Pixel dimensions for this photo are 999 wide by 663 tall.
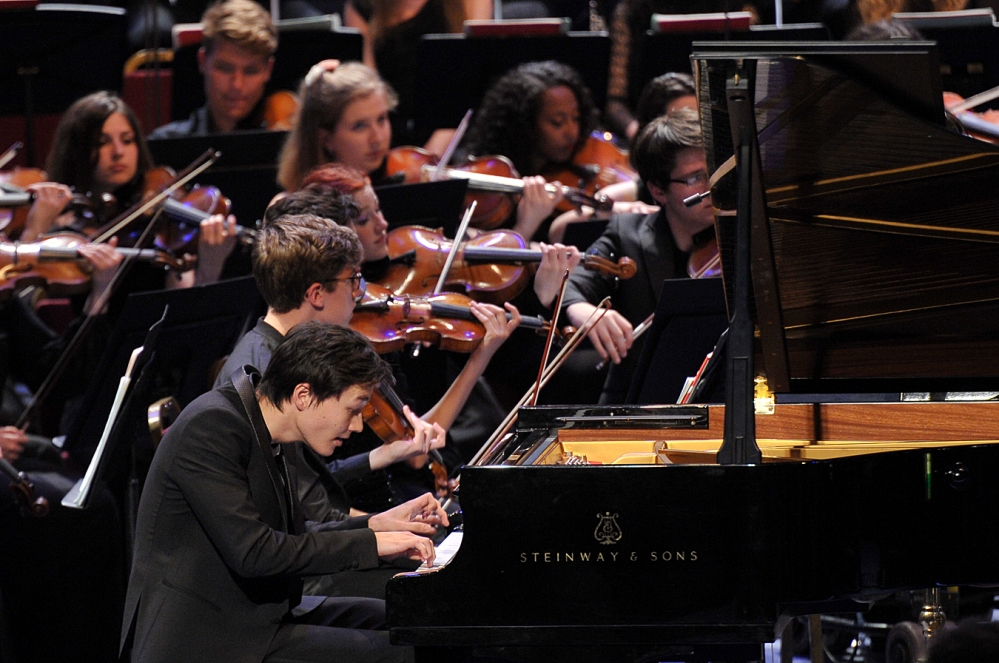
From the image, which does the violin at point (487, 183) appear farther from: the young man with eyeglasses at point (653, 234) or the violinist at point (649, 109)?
the young man with eyeglasses at point (653, 234)

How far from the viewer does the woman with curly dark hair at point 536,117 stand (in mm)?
4766

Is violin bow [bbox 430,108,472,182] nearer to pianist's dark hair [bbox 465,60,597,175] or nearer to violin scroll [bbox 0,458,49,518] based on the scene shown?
pianist's dark hair [bbox 465,60,597,175]

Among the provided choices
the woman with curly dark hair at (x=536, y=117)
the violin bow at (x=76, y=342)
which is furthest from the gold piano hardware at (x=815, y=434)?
the woman with curly dark hair at (x=536, y=117)

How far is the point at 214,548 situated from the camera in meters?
2.45

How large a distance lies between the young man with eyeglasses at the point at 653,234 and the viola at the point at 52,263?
1353 mm

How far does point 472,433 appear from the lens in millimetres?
3771

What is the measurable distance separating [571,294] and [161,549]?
1.65 metres

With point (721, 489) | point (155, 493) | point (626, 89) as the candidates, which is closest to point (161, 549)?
point (155, 493)

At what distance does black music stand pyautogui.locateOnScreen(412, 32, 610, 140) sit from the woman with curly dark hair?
0.10m

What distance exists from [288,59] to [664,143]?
6.47 feet

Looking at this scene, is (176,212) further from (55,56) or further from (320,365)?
(320,365)

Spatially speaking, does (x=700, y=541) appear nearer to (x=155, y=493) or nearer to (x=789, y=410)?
(x=789, y=410)

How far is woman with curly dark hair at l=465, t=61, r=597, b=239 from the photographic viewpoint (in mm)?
4766

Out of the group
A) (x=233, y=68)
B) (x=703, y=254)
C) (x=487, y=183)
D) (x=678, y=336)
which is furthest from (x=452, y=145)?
(x=678, y=336)
